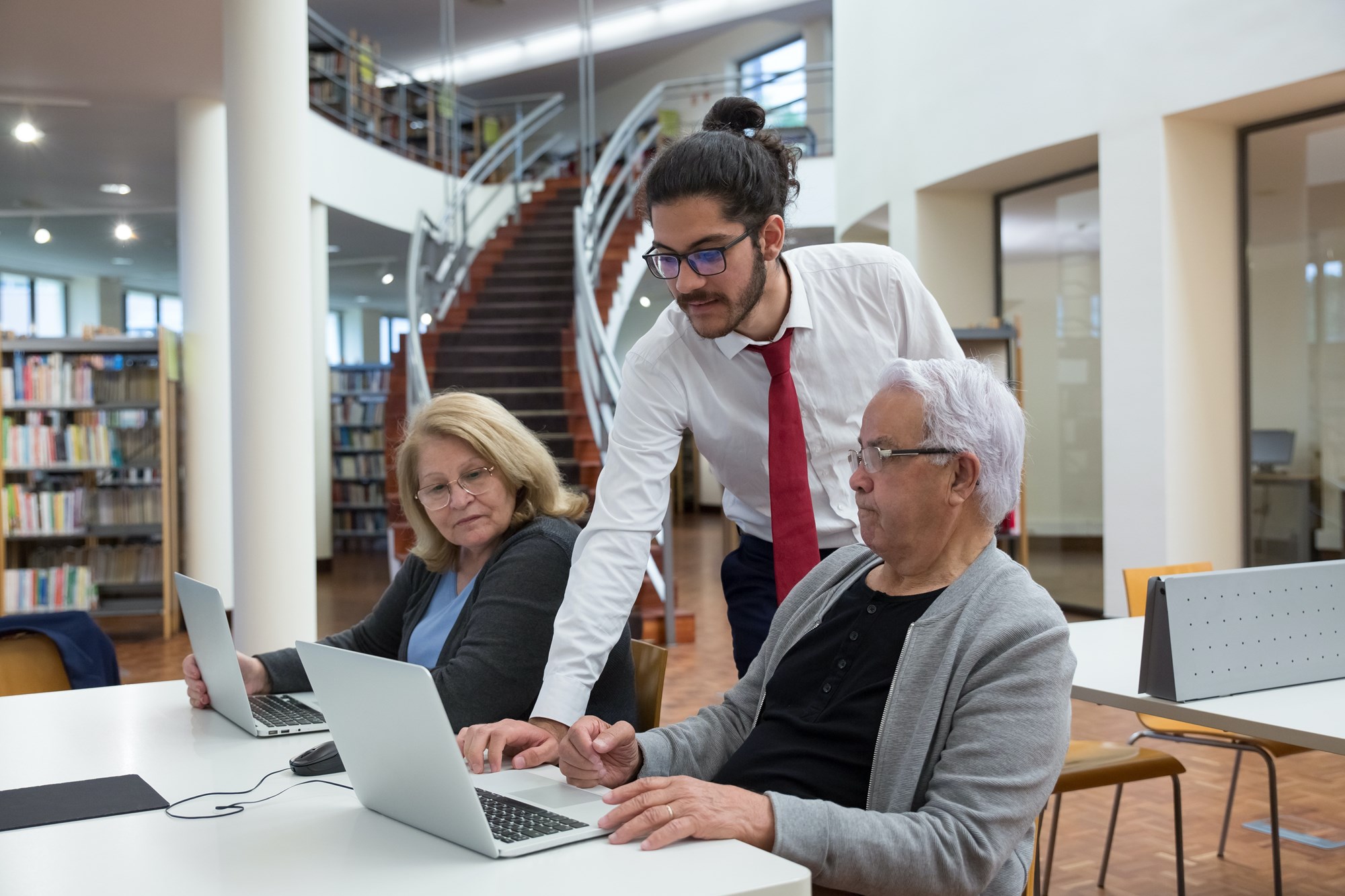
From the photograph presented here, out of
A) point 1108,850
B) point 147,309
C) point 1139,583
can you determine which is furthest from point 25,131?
point 147,309

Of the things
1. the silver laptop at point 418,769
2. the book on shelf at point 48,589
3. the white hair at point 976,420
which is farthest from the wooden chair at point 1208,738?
the book on shelf at point 48,589

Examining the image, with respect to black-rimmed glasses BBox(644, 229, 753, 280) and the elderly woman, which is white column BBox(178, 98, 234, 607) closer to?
the elderly woman

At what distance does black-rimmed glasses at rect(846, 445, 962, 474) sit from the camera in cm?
152

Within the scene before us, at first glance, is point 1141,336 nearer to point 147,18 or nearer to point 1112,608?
point 1112,608

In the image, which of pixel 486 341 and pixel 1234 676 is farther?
pixel 486 341

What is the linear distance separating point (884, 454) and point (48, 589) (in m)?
7.30

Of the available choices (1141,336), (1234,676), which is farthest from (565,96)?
(1234,676)

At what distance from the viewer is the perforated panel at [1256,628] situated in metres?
2.10

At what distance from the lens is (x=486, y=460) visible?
2.20m

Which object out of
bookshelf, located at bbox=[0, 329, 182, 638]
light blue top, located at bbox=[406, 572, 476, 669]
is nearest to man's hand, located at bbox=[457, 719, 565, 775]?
light blue top, located at bbox=[406, 572, 476, 669]

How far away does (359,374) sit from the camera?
1415cm

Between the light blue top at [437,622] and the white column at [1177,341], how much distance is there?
543 cm

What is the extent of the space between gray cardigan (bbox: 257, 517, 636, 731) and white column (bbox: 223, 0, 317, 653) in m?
3.07

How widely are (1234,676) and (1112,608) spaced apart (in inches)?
209
